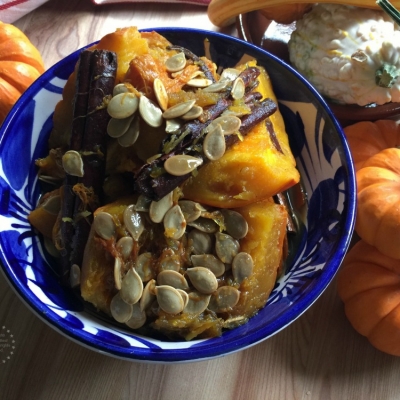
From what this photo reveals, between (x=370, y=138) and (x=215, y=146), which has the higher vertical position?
(x=215, y=146)

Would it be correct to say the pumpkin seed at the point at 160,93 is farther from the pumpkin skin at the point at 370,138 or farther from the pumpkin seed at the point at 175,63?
the pumpkin skin at the point at 370,138

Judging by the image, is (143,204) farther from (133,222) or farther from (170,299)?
(170,299)

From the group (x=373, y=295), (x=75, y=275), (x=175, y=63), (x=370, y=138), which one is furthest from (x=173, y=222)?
(x=370, y=138)

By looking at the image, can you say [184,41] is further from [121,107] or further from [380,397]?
[380,397]

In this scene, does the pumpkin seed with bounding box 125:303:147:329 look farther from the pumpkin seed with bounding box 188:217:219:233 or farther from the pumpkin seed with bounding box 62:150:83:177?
the pumpkin seed with bounding box 62:150:83:177

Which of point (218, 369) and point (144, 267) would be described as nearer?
point (144, 267)
